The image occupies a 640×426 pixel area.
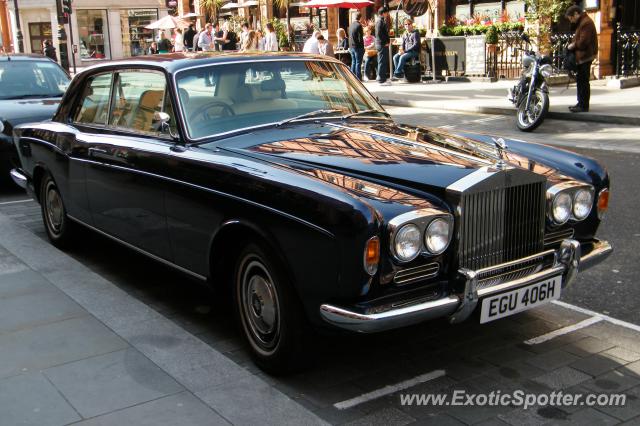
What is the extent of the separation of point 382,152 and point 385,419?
4.89 feet

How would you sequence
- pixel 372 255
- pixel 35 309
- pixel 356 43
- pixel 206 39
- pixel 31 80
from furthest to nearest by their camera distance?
pixel 206 39
pixel 356 43
pixel 31 80
pixel 35 309
pixel 372 255

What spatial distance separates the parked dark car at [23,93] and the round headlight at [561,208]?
22.3 feet

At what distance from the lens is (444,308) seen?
3.41 m

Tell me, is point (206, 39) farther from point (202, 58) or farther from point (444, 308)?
point (444, 308)

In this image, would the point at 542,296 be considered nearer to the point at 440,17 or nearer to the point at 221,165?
the point at 221,165

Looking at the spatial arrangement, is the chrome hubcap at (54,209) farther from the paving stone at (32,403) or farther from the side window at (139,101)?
the paving stone at (32,403)

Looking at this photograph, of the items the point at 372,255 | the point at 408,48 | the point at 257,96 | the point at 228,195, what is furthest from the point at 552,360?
the point at 408,48

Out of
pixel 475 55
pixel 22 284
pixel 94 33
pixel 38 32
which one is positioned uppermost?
pixel 38 32

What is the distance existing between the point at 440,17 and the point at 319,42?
5147mm

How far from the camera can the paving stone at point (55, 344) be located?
411 centimetres

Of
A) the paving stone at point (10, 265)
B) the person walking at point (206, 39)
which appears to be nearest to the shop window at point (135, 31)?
the person walking at point (206, 39)

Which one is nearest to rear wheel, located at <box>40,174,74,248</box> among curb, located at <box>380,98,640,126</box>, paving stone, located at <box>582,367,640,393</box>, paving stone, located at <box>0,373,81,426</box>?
paving stone, located at <box>0,373,81,426</box>

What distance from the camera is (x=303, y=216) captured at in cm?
350

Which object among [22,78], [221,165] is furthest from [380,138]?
[22,78]
